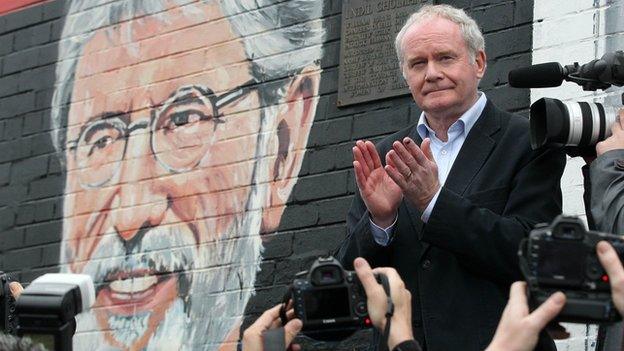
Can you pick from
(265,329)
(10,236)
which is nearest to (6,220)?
(10,236)

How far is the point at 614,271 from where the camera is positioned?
2.17 m

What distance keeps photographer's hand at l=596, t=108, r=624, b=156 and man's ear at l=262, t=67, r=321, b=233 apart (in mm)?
2024

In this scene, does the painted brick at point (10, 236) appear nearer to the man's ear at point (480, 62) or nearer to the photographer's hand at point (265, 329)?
the man's ear at point (480, 62)

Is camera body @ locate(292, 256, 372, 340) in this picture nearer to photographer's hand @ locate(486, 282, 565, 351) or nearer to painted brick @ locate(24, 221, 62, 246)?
photographer's hand @ locate(486, 282, 565, 351)

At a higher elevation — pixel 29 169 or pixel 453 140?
pixel 29 169

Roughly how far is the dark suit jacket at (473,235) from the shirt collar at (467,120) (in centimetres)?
2

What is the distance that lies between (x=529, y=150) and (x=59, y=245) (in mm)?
3034

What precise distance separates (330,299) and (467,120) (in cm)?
100

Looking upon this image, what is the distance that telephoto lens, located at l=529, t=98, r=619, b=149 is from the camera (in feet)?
10.4

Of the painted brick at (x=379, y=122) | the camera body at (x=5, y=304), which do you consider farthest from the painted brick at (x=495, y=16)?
the camera body at (x=5, y=304)

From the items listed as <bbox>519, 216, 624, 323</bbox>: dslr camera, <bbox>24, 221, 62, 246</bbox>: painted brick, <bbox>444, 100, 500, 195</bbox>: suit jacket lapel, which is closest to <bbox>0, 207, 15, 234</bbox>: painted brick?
<bbox>24, 221, 62, 246</bbox>: painted brick

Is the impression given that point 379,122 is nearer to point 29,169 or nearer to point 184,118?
point 184,118

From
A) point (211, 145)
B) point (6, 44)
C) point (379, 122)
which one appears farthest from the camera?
point (6, 44)

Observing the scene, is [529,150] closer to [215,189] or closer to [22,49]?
[215,189]
